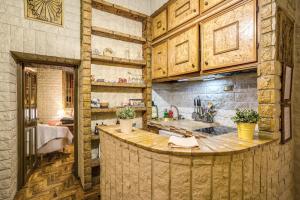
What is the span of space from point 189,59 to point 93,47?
1594 mm

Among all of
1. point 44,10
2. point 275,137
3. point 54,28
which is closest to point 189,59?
point 275,137

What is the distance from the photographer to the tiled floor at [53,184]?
234cm

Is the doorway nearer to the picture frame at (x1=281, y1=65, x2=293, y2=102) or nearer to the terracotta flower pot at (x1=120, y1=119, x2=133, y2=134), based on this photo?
the terracotta flower pot at (x1=120, y1=119, x2=133, y2=134)

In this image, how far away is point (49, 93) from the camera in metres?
5.89

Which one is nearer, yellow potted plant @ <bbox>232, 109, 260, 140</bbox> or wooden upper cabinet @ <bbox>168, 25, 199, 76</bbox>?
yellow potted plant @ <bbox>232, 109, 260, 140</bbox>

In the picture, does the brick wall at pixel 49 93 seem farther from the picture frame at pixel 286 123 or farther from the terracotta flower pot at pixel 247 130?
the picture frame at pixel 286 123

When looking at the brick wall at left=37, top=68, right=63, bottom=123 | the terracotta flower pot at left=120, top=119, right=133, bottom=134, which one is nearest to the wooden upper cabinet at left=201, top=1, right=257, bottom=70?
the terracotta flower pot at left=120, top=119, right=133, bottom=134

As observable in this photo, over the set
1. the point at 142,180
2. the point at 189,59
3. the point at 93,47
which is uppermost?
the point at 93,47

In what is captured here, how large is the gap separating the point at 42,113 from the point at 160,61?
16.5 feet

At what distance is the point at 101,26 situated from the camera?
2.79 metres

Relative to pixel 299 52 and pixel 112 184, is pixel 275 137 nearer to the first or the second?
pixel 299 52

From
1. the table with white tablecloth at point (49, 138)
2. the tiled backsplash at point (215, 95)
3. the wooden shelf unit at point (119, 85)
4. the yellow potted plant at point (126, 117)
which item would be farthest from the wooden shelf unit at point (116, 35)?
the table with white tablecloth at point (49, 138)

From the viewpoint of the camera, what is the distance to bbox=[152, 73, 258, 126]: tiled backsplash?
2.11m

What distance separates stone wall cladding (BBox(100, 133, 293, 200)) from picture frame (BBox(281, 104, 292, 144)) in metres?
0.12
